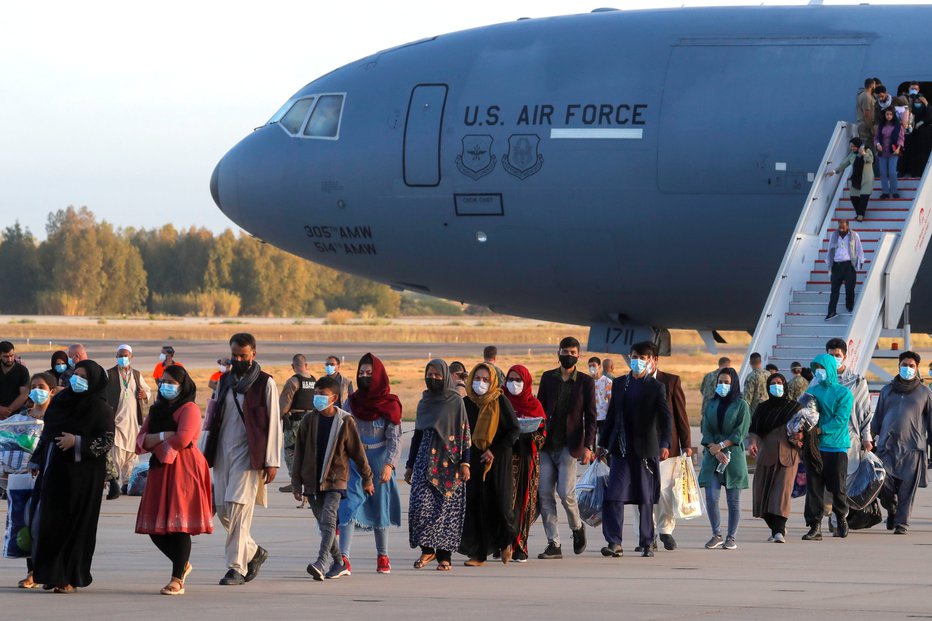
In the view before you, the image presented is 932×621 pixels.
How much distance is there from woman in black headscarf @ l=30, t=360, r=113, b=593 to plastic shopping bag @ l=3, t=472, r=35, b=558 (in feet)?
0.71

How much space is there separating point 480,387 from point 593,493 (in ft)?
5.81

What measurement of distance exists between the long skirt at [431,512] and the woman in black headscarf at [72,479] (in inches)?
105

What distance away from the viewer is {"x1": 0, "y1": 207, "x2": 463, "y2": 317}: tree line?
137750 mm

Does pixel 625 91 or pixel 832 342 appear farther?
pixel 625 91

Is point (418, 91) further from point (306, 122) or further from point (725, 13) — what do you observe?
point (725, 13)

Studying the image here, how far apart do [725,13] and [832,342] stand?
699 cm

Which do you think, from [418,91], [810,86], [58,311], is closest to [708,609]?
[810,86]

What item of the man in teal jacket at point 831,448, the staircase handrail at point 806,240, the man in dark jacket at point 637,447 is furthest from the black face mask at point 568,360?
the staircase handrail at point 806,240

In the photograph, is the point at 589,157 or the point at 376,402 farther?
the point at 589,157

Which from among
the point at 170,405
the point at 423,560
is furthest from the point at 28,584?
the point at 423,560

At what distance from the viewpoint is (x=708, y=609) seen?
1142 cm

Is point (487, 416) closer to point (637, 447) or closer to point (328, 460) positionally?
point (637, 447)

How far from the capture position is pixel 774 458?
661 inches

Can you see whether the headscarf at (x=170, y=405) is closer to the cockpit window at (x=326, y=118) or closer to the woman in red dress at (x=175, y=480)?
the woman in red dress at (x=175, y=480)
